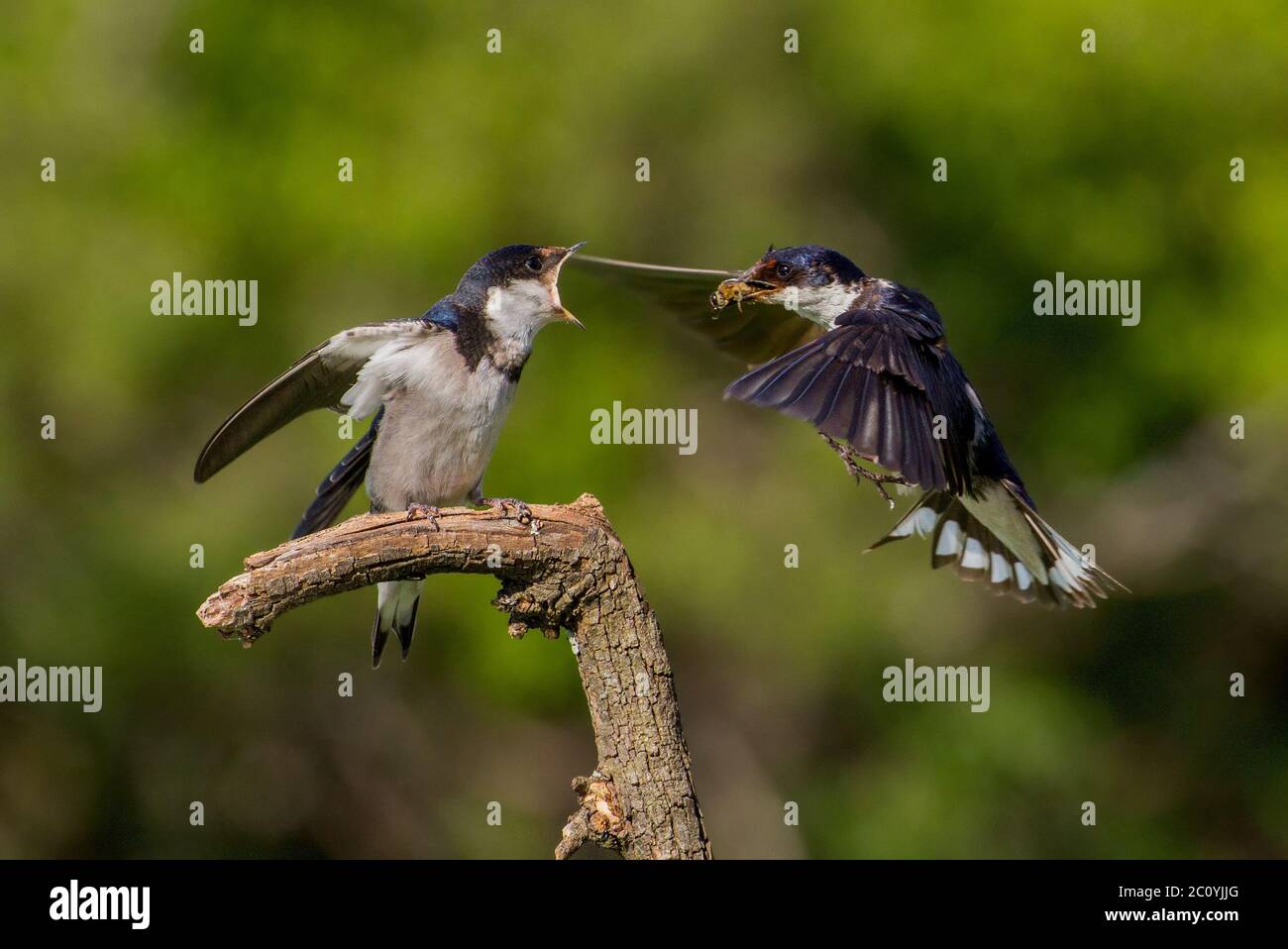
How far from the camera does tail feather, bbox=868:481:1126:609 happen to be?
678cm

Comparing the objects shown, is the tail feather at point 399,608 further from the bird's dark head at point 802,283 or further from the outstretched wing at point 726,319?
the bird's dark head at point 802,283

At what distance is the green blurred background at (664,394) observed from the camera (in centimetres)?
1270

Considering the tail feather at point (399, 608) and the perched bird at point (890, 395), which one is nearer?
the perched bird at point (890, 395)

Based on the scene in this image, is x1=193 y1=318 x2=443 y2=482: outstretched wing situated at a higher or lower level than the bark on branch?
higher

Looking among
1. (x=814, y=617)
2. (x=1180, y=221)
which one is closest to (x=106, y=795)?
(x=814, y=617)

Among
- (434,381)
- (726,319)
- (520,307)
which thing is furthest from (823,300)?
(434,381)

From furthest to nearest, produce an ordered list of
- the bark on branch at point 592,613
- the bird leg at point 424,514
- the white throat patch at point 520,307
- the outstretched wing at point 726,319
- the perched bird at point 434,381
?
the outstretched wing at point 726,319 → the white throat patch at point 520,307 → the perched bird at point 434,381 → the bird leg at point 424,514 → the bark on branch at point 592,613

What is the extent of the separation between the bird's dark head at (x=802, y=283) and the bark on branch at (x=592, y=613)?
5.67ft

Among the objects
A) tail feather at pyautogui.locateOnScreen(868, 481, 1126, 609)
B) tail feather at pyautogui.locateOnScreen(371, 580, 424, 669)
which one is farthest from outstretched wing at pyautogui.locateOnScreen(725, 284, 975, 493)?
tail feather at pyautogui.locateOnScreen(371, 580, 424, 669)

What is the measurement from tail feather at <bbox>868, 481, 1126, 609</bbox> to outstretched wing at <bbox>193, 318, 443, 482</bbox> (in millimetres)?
2186

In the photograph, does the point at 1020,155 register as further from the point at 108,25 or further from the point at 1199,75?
the point at 108,25

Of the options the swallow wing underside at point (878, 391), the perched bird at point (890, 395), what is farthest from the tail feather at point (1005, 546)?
the swallow wing underside at point (878, 391)

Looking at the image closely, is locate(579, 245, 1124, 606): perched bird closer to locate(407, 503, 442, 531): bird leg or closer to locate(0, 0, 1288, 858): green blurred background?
locate(407, 503, 442, 531): bird leg

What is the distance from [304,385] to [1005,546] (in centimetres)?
316
